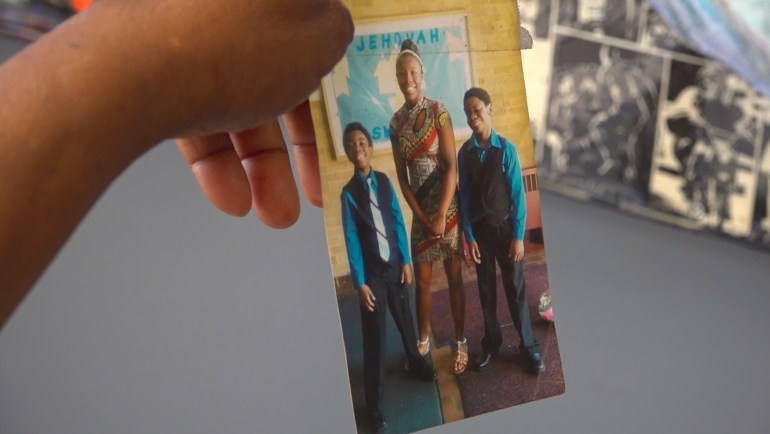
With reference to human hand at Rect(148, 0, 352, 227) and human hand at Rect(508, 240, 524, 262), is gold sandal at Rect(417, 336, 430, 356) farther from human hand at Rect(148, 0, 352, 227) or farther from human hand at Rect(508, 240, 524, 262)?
human hand at Rect(148, 0, 352, 227)

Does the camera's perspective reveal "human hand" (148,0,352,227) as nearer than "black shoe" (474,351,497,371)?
Yes

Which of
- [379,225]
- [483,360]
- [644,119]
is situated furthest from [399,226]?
[644,119]

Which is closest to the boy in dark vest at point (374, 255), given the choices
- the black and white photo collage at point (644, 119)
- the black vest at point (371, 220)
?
the black vest at point (371, 220)

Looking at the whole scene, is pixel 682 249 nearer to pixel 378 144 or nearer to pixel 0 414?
pixel 378 144

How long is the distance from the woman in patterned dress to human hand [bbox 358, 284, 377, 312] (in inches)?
1.4

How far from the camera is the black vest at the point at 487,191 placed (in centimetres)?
58

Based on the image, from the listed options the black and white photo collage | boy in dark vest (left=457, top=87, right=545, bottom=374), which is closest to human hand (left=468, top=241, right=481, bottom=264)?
Answer: boy in dark vest (left=457, top=87, right=545, bottom=374)

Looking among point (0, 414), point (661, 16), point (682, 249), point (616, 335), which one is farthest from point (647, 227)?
point (0, 414)

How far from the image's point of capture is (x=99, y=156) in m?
0.38

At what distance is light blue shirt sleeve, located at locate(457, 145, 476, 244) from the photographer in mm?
576

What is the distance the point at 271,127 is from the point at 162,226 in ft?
3.61

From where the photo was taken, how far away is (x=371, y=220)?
1.86 ft

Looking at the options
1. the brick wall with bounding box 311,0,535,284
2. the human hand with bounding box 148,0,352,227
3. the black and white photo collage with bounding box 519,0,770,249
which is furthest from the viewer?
the black and white photo collage with bounding box 519,0,770,249

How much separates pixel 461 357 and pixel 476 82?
7.6 inches
